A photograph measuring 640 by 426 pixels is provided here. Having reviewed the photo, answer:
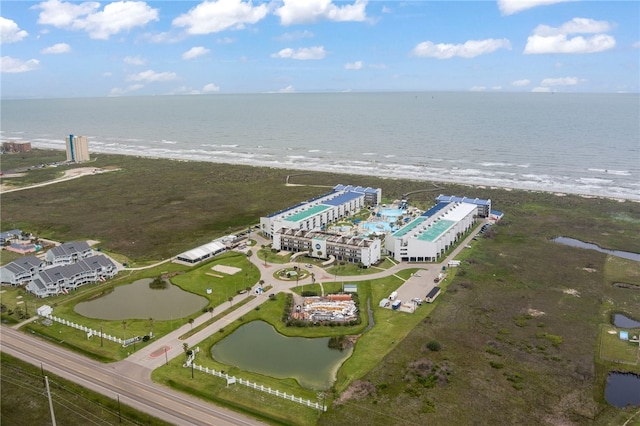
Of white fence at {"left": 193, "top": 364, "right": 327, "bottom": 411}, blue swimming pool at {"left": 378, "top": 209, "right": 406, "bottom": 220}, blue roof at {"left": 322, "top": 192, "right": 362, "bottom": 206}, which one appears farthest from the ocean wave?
white fence at {"left": 193, "top": 364, "right": 327, "bottom": 411}

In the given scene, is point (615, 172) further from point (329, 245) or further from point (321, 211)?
point (329, 245)

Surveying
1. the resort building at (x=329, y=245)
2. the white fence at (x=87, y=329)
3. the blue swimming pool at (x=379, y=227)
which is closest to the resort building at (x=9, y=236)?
the white fence at (x=87, y=329)

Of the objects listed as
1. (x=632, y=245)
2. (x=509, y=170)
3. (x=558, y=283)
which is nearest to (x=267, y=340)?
(x=558, y=283)

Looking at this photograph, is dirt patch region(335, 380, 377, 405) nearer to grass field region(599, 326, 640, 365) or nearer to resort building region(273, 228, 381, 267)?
grass field region(599, 326, 640, 365)

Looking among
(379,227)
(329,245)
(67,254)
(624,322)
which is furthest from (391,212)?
(67,254)

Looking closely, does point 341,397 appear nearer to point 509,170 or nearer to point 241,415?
point 241,415

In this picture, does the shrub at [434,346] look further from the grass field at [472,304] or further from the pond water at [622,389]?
the pond water at [622,389]
